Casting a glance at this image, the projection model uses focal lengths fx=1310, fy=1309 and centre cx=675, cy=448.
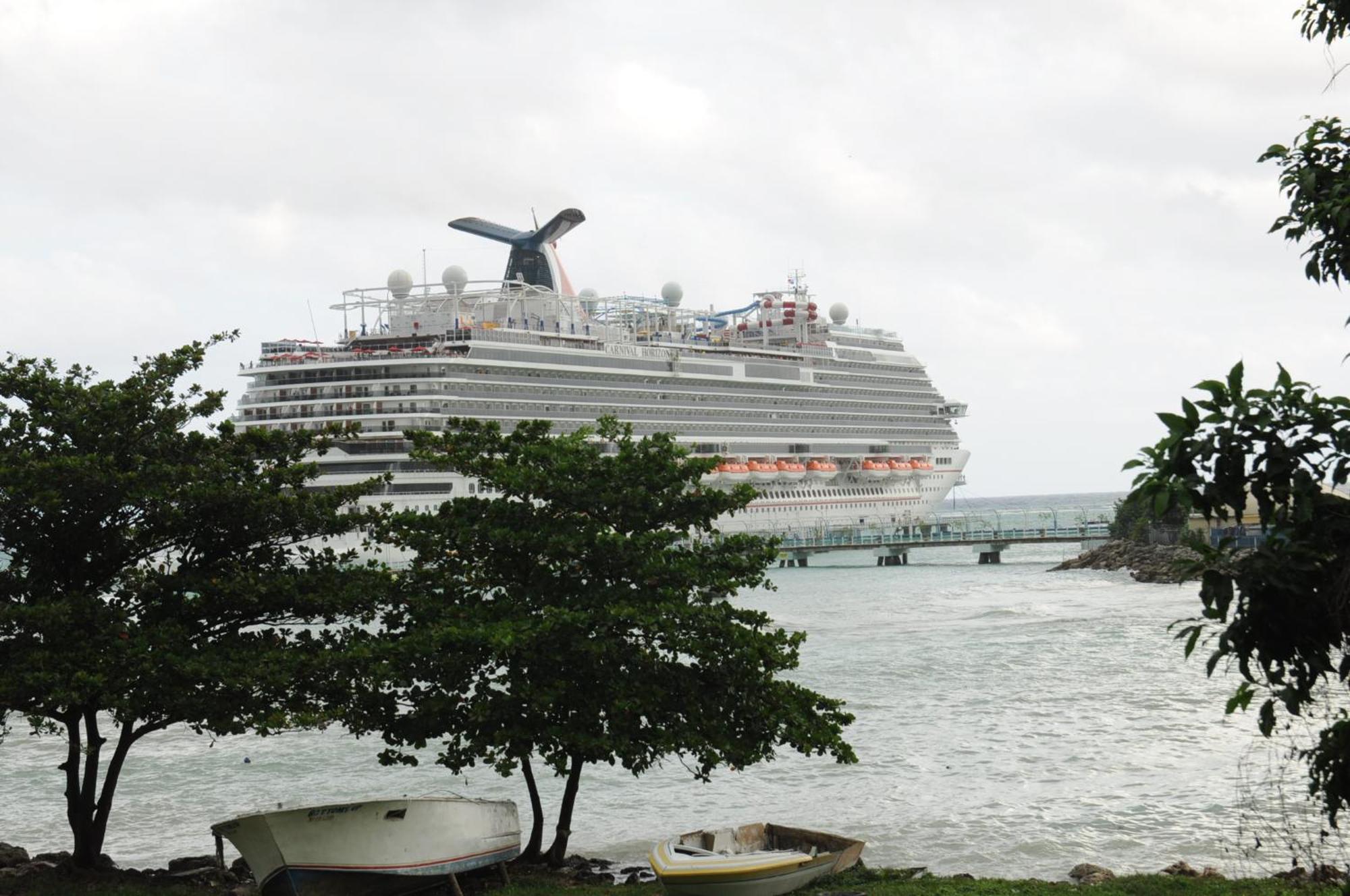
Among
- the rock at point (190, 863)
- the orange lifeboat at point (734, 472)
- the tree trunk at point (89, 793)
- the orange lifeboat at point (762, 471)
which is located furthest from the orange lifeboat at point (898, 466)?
the tree trunk at point (89, 793)

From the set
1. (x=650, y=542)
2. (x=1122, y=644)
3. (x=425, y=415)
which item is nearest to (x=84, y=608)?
(x=650, y=542)

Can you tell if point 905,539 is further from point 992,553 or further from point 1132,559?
point 1132,559

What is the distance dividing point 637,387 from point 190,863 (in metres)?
72.8

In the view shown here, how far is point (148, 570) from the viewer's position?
16.5 metres

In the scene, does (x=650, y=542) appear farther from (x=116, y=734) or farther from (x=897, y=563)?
(x=897, y=563)

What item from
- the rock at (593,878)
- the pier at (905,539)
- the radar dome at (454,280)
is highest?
the radar dome at (454,280)

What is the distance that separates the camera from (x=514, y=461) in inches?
703

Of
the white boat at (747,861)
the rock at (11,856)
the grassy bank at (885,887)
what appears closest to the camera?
the white boat at (747,861)

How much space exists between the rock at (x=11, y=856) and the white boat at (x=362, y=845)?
4744mm

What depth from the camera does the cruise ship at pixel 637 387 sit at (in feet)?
243

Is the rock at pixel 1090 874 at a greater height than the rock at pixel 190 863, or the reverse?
the rock at pixel 190 863

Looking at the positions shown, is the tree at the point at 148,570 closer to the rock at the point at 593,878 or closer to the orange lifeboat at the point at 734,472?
the rock at the point at 593,878

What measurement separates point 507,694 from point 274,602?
3121mm

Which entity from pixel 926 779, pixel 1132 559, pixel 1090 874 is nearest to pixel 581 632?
pixel 1090 874
